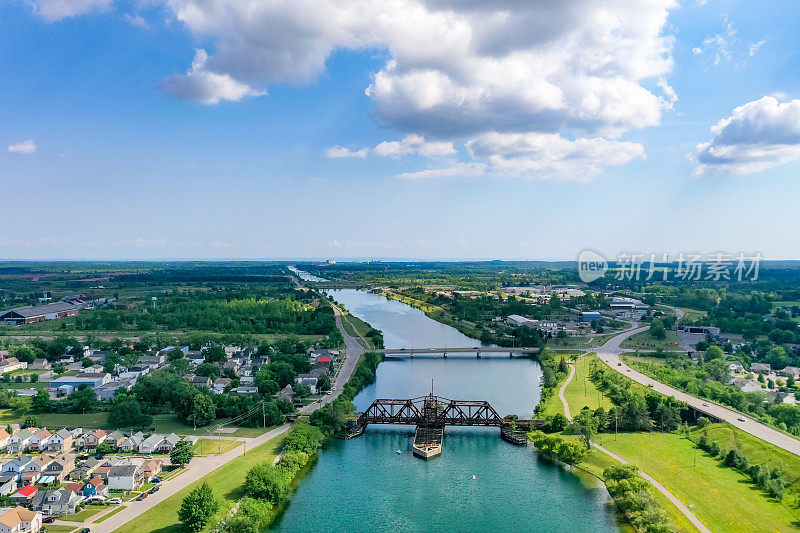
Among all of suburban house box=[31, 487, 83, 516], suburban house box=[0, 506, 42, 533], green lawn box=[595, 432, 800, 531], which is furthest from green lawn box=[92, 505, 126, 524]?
green lawn box=[595, 432, 800, 531]

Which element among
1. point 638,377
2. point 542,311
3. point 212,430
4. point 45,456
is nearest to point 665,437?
point 638,377

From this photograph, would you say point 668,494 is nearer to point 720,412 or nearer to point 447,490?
point 447,490

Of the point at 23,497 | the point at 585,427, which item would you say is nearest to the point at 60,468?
the point at 23,497

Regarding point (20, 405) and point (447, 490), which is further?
point (20, 405)

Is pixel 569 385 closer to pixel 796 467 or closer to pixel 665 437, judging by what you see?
pixel 665 437

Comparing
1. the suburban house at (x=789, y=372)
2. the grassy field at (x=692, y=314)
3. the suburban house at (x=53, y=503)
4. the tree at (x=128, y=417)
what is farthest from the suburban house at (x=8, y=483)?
the grassy field at (x=692, y=314)

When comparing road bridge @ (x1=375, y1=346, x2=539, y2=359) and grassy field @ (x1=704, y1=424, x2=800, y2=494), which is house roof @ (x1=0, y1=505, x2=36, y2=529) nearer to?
grassy field @ (x1=704, y1=424, x2=800, y2=494)
